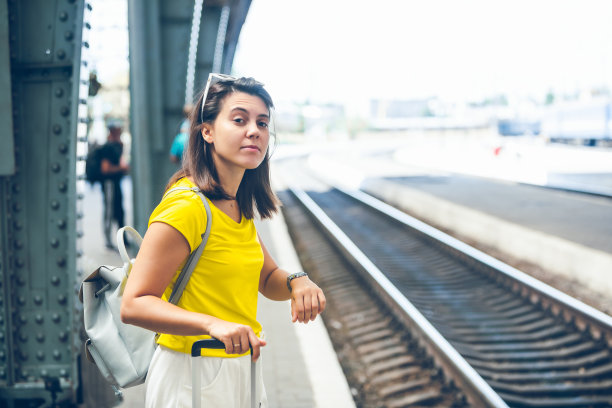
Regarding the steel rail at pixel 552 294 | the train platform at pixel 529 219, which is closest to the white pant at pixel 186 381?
the steel rail at pixel 552 294

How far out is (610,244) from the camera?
836 cm

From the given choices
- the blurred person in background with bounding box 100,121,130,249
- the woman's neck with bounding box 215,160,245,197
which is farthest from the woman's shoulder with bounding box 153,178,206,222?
the blurred person in background with bounding box 100,121,130,249

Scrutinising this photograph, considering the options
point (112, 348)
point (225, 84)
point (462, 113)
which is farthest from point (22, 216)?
point (462, 113)

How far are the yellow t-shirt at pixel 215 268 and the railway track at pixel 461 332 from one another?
8.81ft

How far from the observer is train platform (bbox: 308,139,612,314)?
301 inches

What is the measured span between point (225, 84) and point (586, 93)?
76969 millimetres

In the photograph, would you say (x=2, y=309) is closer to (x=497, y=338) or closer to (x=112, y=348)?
(x=112, y=348)

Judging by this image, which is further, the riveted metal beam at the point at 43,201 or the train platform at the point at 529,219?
the train platform at the point at 529,219

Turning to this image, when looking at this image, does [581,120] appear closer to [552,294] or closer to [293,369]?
[552,294]

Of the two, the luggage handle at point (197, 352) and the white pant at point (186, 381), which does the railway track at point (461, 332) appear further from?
the luggage handle at point (197, 352)

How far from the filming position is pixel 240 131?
1.83m

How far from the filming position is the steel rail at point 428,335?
4102 mm

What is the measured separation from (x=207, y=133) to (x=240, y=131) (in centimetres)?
12

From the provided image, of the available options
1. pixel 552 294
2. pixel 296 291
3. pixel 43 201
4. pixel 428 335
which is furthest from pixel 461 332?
pixel 296 291
